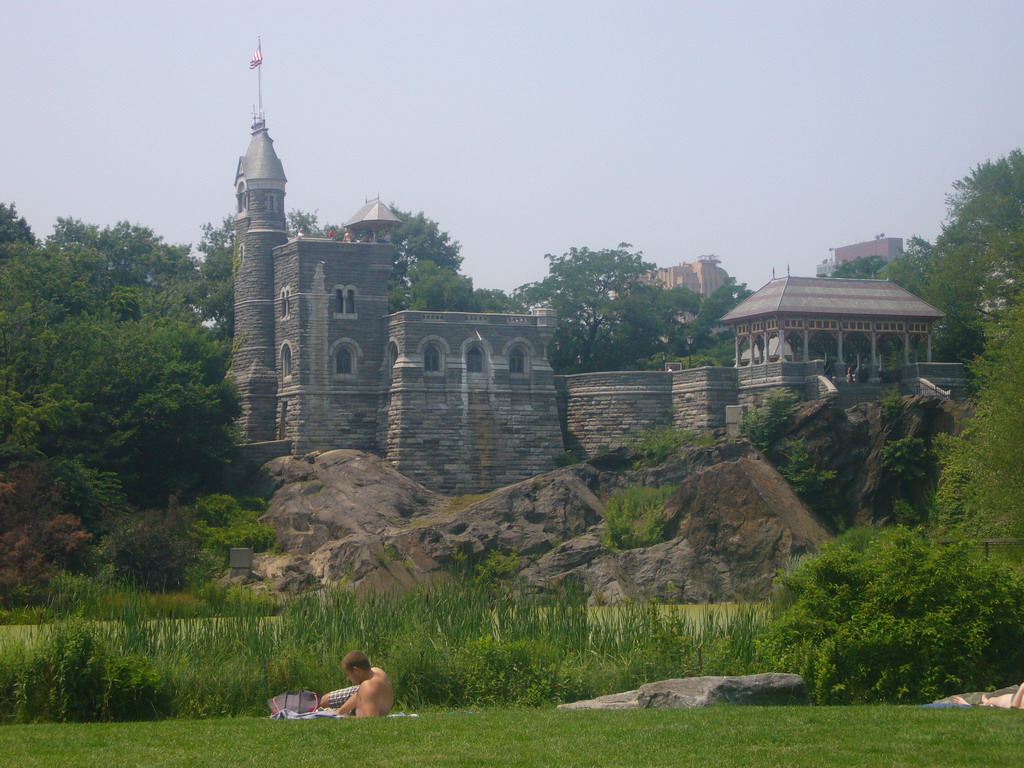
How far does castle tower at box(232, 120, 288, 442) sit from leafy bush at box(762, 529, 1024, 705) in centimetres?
3472

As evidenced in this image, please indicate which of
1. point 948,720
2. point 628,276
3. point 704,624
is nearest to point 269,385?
point 628,276

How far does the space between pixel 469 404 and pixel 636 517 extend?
31.9ft

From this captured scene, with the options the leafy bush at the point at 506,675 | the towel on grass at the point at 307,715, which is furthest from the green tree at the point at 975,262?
the towel on grass at the point at 307,715

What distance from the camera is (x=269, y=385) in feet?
172

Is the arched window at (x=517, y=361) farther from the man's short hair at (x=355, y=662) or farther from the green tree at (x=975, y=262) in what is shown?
the man's short hair at (x=355, y=662)

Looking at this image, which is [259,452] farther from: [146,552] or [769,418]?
[769,418]

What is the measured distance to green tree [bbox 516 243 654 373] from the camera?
65562 millimetres

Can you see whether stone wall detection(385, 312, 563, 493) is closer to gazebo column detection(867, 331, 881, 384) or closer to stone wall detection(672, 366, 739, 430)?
stone wall detection(672, 366, 739, 430)

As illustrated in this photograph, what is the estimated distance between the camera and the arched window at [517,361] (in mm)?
51719

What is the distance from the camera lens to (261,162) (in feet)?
176

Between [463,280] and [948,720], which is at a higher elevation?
[463,280]

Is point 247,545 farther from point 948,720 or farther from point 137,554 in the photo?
point 948,720

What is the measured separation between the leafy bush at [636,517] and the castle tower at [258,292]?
15058 mm

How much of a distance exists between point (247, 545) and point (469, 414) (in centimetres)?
1043
